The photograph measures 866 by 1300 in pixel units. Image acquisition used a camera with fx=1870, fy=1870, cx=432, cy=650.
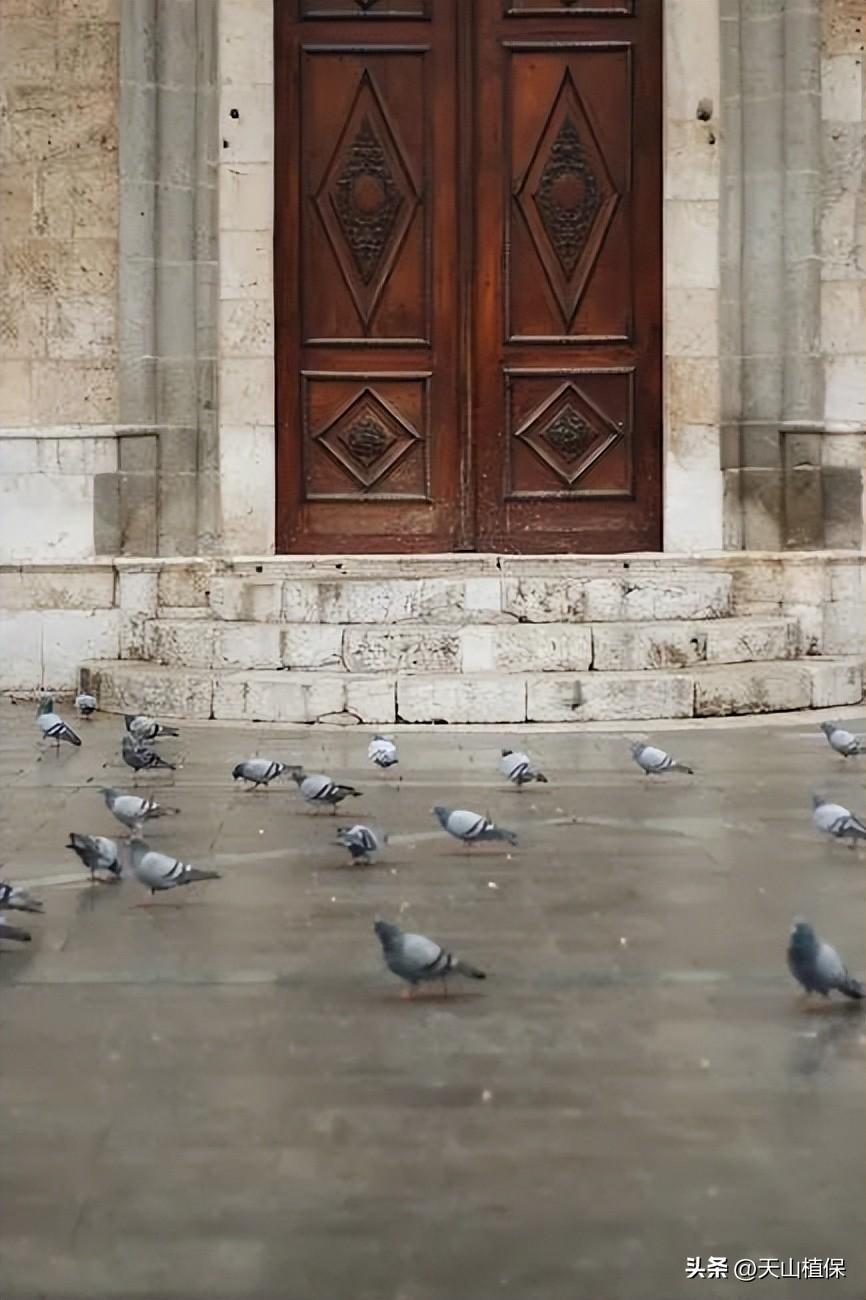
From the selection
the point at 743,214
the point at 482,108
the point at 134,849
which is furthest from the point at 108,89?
the point at 134,849

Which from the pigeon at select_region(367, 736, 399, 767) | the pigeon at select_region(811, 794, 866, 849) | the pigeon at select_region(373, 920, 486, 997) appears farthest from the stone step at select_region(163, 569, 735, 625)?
the pigeon at select_region(373, 920, 486, 997)

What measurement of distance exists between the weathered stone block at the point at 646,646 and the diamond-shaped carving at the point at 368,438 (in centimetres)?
242

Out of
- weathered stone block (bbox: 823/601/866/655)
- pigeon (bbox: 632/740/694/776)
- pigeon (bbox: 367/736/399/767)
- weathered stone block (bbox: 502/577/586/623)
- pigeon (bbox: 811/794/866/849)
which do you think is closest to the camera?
pigeon (bbox: 811/794/866/849)

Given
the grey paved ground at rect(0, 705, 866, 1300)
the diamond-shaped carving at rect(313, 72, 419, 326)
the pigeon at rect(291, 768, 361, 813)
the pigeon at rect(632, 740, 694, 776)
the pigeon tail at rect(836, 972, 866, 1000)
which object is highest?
the diamond-shaped carving at rect(313, 72, 419, 326)

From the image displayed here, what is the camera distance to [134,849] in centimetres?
466

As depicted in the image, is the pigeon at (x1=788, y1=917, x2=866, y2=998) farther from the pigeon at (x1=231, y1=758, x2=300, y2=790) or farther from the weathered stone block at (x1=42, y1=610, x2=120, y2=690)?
the weathered stone block at (x1=42, y1=610, x2=120, y2=690)

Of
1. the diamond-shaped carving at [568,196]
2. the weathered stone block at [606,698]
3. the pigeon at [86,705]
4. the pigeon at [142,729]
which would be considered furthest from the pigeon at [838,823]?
the diamond-shaped carving at [568,196]

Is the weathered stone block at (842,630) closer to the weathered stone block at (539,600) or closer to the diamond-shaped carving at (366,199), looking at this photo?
the weathered stone block at (539,600)

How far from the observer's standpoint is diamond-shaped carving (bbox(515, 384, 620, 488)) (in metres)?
11.5

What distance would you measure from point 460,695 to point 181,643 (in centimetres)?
183

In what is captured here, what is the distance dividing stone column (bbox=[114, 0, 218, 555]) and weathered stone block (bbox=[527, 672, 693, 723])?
112 inches

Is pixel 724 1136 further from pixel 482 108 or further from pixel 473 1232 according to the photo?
pixel 482 108

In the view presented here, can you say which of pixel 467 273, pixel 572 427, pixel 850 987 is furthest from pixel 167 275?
pixel 850 987

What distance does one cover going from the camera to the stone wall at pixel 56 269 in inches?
433
